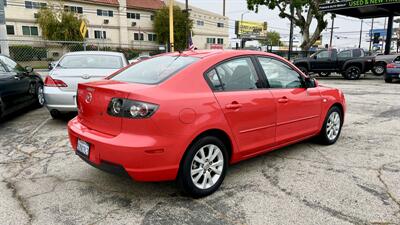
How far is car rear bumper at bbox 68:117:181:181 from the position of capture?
123 inches

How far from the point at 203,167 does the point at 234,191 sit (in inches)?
19.7

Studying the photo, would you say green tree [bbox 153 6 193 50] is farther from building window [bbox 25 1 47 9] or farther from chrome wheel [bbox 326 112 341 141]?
chrome wheel [bbox 326 112 341 141]

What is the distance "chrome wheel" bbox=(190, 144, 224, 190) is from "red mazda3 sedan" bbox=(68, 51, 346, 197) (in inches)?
0.4

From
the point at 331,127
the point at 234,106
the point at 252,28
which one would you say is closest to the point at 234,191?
the point at 234,106

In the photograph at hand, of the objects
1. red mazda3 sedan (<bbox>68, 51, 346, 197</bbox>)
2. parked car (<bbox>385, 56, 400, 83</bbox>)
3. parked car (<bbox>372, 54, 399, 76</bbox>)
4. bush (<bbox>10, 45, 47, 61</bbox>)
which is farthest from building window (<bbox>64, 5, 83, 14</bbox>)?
red mazda3 sedan (<bbox>68, 51, 346, 197</bbox>)

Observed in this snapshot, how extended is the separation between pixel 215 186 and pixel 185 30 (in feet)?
162

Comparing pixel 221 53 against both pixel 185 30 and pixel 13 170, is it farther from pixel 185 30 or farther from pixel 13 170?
pixel 185 30

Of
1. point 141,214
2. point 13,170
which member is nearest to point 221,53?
point 141,214

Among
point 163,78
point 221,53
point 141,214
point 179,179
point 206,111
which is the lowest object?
point 141,214

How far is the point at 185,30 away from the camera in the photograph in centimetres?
5119

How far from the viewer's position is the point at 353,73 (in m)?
19.2

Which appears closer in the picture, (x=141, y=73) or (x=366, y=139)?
(x=141, y=73)

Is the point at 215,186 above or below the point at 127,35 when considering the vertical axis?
below

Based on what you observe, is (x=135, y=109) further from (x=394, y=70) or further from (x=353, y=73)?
(x=353, y=73)
